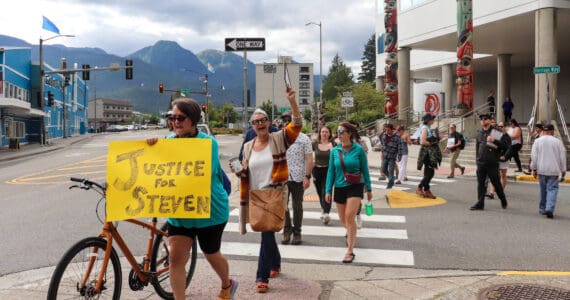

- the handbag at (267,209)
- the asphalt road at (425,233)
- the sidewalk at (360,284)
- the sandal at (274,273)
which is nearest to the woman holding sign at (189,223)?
the handbag at (267,209)

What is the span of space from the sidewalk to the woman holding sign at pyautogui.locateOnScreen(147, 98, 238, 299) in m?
0.90

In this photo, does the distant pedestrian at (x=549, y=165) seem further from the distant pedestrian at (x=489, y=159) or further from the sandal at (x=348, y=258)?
the sandal at (x=348, y=258)

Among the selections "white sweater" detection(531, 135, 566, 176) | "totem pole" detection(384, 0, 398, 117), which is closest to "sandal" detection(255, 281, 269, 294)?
"white sweater" detection(531, 135, 566, 176)

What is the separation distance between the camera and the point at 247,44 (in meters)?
10.1

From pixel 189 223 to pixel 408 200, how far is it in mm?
8042

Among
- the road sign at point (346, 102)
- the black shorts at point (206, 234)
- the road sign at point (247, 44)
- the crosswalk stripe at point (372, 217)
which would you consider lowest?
the crosswalk stripe at point (372, 217)

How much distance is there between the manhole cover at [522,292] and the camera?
459 cm

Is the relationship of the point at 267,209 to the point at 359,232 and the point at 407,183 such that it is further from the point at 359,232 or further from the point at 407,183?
the point at 407,183

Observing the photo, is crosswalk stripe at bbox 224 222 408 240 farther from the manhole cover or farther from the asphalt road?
the manhole cover

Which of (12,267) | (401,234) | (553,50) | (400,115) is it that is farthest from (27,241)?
(400,115)

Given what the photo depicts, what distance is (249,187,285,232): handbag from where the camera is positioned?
15.5 ft

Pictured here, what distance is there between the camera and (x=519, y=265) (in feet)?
19.4

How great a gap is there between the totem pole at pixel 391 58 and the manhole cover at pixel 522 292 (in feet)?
88.3

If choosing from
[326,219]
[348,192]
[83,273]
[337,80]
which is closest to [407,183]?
[326,219]
